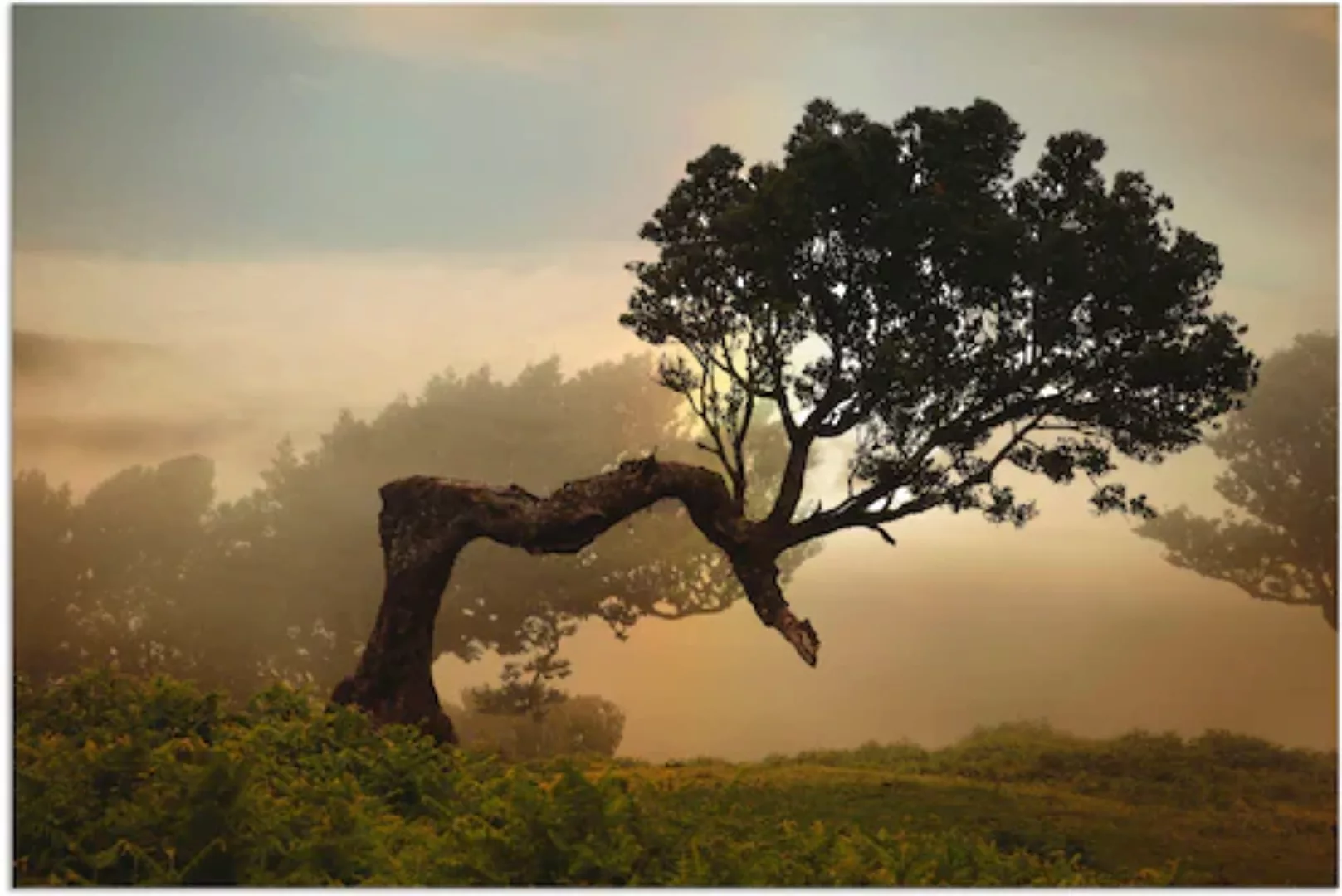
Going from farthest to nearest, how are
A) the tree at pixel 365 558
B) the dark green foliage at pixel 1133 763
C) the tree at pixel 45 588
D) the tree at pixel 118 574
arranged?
1. the tree at pixel 365 558
2. the tree at pixel 118 574
3. the tree at pixel 45 588
4. the dark green foliage at pixel 1133 763

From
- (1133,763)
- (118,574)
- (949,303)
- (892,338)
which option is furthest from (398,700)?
(118,574)

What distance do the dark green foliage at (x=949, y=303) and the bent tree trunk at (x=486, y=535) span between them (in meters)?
0.62

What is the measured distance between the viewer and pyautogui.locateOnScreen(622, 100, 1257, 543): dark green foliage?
11.5 meters

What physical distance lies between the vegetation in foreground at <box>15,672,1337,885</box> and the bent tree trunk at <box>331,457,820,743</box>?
69 cm

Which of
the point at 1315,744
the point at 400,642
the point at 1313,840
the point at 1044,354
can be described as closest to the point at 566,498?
the point at 400,642

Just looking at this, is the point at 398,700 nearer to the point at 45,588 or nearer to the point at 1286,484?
the point at 45,588

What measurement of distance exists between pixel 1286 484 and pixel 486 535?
36.9ft

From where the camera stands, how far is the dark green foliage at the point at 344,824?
7.87 metres

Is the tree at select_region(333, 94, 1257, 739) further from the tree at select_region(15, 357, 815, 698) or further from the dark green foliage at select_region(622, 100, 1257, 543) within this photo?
the tree at select_region(15, 357, 815, 698)

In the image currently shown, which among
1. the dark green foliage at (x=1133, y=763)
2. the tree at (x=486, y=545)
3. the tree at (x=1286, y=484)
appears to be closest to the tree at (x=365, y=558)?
the tree at (x=486, y=545)

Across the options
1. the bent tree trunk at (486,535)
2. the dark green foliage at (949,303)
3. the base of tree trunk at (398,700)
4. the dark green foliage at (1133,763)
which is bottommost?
the dark green foliage at (1133,763)

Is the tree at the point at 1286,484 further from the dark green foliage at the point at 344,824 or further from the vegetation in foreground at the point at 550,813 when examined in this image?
the dark green foliage at the point at 344,824

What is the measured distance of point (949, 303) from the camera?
11812 millimetres

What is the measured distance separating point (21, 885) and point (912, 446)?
25.1 ft
